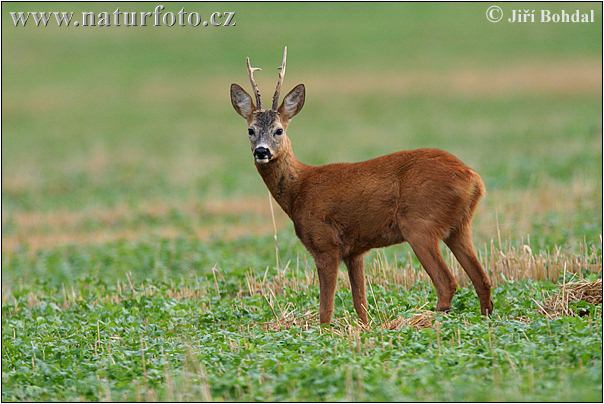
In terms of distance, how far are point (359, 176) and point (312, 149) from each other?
1815 cm

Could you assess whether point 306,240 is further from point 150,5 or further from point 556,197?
point 150,5

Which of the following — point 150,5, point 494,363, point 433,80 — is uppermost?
point 150,5

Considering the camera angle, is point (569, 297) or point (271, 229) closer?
point (569, 297)

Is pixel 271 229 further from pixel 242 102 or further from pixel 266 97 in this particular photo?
pixel 266 97

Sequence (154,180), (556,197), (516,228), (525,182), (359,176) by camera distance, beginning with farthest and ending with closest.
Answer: (154,180) → (525,182) → (556,197) → (516,228) → (359,176)

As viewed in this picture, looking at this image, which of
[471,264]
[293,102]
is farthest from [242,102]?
[471,264]

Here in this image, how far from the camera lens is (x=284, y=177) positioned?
10.5 metres

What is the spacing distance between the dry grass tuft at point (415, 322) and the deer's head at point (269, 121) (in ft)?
6.90

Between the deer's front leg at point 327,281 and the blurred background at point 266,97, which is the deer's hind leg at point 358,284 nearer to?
the deer's front leg at point 327,281

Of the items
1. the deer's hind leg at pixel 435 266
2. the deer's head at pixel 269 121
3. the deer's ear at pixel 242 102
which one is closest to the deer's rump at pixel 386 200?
the deer's hind leg at pixel 435 266

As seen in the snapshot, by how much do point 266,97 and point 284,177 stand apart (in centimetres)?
2628

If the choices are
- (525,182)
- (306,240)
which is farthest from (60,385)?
(525,182)

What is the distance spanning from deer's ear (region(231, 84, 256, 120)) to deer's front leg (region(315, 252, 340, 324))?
1.78 m

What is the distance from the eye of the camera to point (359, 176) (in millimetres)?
10109
